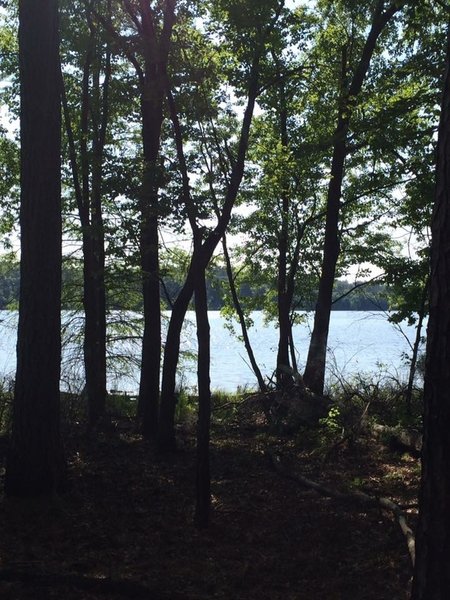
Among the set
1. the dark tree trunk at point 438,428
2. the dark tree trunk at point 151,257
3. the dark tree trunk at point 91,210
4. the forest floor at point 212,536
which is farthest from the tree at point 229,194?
the dark tree trunk at point 438,428

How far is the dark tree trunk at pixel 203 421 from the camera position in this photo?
606 centimetres

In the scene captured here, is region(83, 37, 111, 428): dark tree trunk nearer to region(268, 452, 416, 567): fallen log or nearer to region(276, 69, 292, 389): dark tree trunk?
region(268, 452, 416, 567): fallen log

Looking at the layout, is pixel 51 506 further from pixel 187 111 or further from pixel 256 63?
pixel 256 63

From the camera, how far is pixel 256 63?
721cm

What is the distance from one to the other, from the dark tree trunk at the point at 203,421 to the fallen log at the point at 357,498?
5.12 feet

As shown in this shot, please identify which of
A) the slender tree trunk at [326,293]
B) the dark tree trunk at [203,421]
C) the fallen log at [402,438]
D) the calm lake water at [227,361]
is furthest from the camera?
the calm lake water at [227,361]

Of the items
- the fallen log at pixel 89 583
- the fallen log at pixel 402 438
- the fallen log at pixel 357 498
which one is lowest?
the fallen log at pixel 89 583

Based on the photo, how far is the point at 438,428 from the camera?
9.46 feet

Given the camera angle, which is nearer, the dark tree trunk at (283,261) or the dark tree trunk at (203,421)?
the dark tree trunk at (203,421)

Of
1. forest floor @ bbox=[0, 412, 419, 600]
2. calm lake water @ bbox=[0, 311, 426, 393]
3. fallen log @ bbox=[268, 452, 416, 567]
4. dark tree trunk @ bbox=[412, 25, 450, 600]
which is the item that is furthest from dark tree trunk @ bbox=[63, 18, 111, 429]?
dark tree trunk @ bbox=[412, 25, 450, 600]

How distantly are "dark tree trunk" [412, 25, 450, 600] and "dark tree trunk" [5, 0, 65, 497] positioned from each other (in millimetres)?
4561

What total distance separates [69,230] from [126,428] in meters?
5.36

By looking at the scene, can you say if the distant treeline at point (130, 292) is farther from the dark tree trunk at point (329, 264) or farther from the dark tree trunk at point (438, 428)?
the dark tree trunk at point (438, 428)

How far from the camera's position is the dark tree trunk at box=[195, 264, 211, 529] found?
19.9 ft
